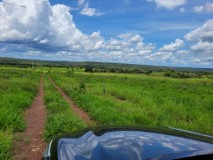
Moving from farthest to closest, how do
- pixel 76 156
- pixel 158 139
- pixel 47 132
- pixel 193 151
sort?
pixel 47 132, pixel 158 139, pixel 76 156, pixel 193 151

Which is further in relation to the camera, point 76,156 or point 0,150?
point 0,150

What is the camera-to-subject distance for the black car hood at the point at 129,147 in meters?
2.24

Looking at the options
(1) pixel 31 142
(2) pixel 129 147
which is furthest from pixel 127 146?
(1) pixel 31 142

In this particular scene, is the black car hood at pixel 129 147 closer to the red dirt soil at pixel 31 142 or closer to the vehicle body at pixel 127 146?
the vehicle body at pixel 127 146

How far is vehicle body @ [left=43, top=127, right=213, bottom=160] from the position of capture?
7.30 ft

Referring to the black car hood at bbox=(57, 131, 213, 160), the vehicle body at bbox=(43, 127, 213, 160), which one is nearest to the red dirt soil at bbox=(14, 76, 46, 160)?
the vehicle body at bbox=(43, 127, 213, 160)

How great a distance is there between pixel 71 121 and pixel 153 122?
2.82 m

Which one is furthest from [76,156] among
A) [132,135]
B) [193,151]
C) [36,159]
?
[36,159]

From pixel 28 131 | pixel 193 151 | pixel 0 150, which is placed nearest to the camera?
pixel 193 151

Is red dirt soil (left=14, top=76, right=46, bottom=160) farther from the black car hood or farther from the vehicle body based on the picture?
the black car hood

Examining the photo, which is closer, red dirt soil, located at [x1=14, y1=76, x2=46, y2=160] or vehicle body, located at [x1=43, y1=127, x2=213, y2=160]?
vehicle body, located at [x1=43, y1=127, x2=213, y2=160]

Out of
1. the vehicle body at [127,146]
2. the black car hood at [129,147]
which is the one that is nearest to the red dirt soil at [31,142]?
the vehicle body at [127,146]

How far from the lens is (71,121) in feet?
27.5

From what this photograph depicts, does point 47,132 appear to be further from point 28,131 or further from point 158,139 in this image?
point 158,139
